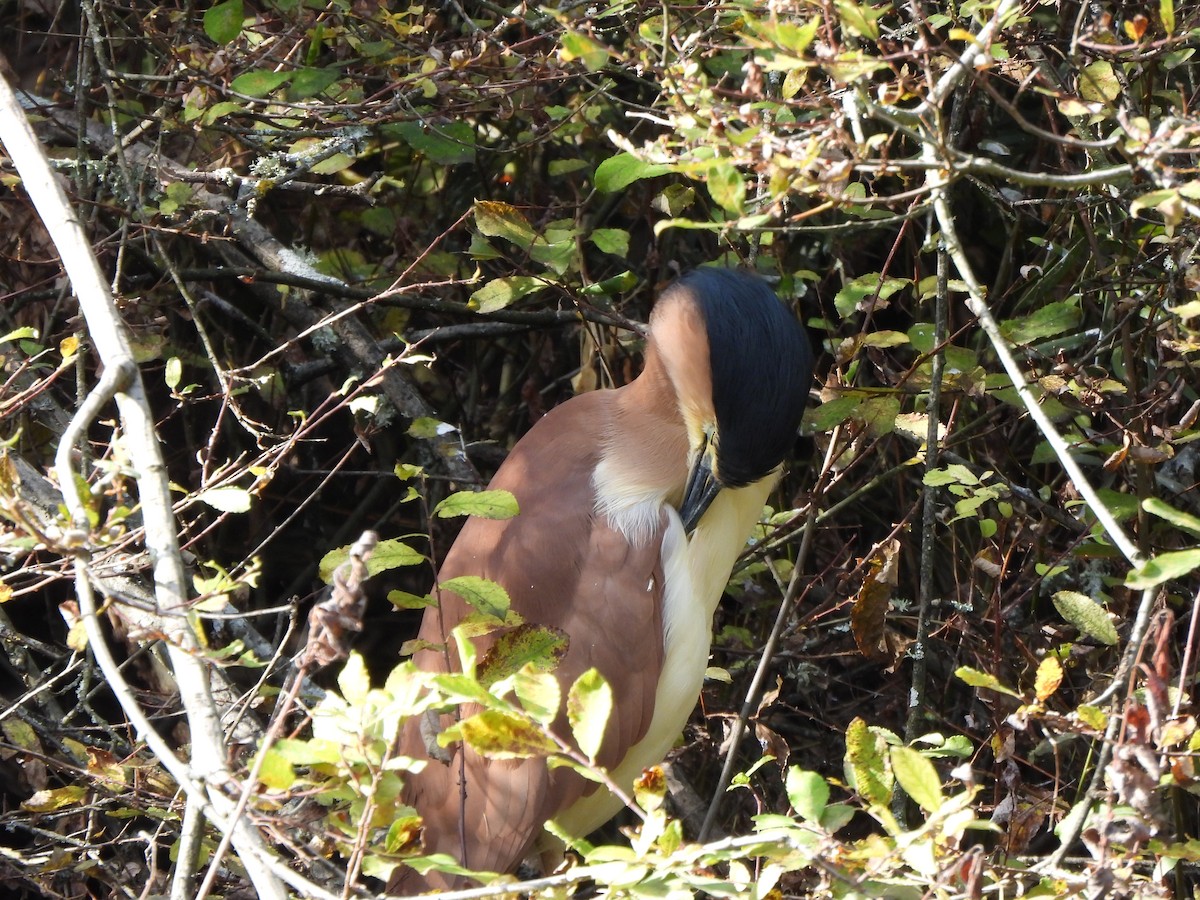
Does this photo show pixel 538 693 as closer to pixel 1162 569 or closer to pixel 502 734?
pixel 502 734

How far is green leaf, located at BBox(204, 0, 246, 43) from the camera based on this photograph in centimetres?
245

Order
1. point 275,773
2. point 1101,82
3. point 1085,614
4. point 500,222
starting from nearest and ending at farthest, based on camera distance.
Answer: point 275,773
point 1085,614
point 1101,82
point 500,222

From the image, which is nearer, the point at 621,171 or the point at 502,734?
the point at 502,734

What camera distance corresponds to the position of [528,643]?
1709 millimetres

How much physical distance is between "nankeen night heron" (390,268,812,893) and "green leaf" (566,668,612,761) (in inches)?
53.8

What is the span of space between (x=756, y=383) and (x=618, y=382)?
0.97 meters

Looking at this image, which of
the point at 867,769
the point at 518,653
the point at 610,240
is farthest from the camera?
the point at 610,240

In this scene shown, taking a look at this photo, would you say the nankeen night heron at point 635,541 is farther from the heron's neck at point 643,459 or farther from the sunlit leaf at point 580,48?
the sunlit leaf at point 580,48

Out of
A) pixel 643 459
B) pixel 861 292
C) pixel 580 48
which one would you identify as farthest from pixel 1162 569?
pixel 643 459

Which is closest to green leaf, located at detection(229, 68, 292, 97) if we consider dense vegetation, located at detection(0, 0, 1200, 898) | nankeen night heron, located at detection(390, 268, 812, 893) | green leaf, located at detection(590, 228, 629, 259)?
dense vegetation, located at detection(0, 0, 1200, 898)

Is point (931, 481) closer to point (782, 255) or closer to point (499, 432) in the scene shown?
point (782, 255)

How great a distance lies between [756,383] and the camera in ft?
9.29

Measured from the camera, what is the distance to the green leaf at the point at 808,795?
140 cm

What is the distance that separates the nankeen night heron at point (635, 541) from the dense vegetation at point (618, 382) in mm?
138
